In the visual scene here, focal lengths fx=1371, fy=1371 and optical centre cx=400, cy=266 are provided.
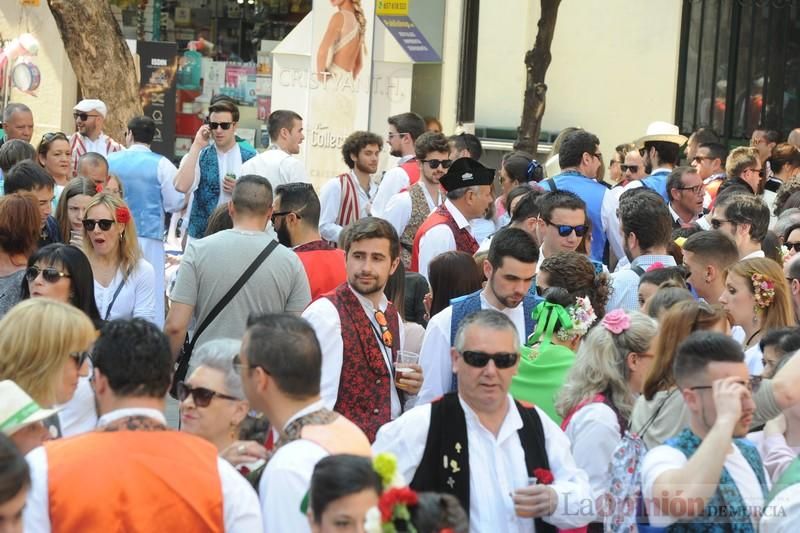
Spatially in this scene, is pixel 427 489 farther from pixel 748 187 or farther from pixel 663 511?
pixel 748 187

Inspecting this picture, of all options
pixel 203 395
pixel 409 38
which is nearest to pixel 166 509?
pixel 203 395

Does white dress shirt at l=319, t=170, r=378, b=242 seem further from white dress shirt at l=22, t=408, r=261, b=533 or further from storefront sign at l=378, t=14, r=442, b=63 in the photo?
storefront sign at l=378, t=14, r=442, b=63

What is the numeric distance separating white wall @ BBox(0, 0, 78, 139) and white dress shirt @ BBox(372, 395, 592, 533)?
1618 centimetres

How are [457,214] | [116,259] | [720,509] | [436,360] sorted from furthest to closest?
1. [457,214]
2. [116,259]
3. [436,360]
4. [720,509]

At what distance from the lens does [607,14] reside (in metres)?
19.7

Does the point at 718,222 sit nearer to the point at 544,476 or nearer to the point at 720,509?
the point at 544,476

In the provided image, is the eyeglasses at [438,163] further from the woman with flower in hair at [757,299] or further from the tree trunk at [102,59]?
the tree trunk at [102,59]

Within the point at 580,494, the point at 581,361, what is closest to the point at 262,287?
the point at 581,361

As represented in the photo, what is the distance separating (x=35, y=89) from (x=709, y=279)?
13837 millimetres

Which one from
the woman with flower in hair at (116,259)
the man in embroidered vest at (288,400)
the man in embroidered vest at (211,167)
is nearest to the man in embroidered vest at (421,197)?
the man in embroidered vest at (211,167)

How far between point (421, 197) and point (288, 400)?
5990 millimetres

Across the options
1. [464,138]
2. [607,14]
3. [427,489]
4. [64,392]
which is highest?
[607,14]

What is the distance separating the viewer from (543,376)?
5855 mm

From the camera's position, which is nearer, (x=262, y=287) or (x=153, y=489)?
(x=153, y=489)
